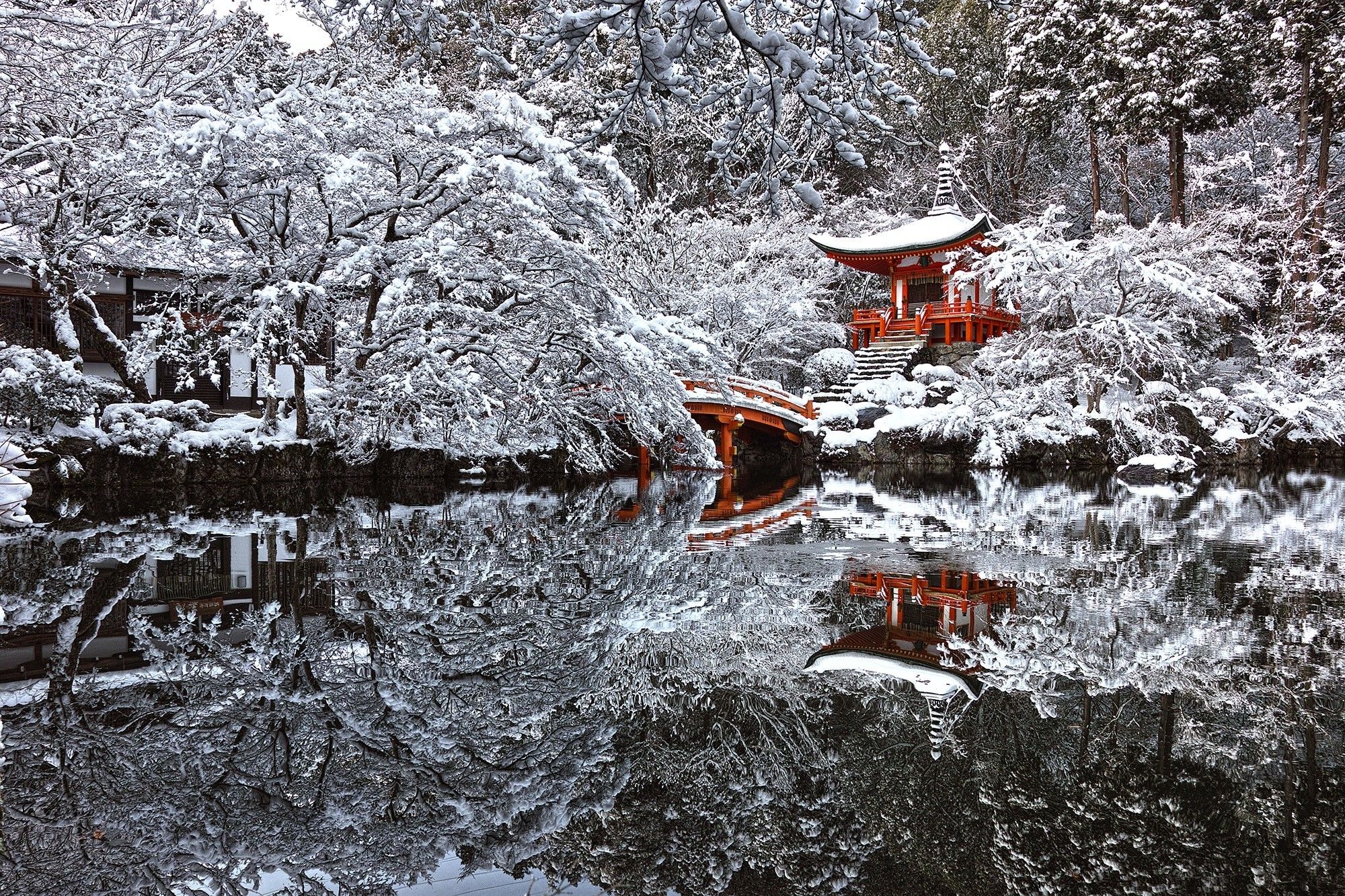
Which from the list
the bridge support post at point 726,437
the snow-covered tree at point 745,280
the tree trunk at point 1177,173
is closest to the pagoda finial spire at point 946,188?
the snow-covered tree at point 745,280

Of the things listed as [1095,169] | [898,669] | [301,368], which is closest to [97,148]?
[301,368]

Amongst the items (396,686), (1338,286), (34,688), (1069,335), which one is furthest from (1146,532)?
(1338,286)

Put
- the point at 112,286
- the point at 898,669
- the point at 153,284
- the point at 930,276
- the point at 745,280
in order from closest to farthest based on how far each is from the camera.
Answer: the point at 898,669
the point at 112,286
the point at 153,284
the point at 745,280
the point at 930,276

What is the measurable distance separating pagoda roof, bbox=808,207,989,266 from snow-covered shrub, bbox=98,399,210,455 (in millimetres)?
18354

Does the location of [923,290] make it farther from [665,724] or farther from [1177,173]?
[665,724]

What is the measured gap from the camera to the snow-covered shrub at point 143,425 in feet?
46.7

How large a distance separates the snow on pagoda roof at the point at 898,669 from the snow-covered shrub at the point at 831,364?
24.0 metres

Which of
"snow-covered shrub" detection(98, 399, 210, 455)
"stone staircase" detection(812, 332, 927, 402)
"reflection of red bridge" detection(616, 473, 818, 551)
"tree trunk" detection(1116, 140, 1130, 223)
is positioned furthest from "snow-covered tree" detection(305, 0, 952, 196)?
"tree trunk" detection(1116, 140, 1130, 223)

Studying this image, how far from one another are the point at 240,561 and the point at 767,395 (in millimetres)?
17570

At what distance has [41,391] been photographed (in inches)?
516

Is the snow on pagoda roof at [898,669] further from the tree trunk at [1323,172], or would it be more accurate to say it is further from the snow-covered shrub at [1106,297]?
the tree trunk at [1323,172]

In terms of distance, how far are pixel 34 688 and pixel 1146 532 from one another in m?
10.4

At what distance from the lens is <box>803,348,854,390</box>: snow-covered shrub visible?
95.0 ft

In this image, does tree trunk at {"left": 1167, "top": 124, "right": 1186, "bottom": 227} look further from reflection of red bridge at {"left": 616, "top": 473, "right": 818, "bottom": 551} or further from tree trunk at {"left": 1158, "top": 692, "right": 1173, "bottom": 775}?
tree trunk at {"left": 1158, "top": 692, "right": 1173, "bottom": 775}
